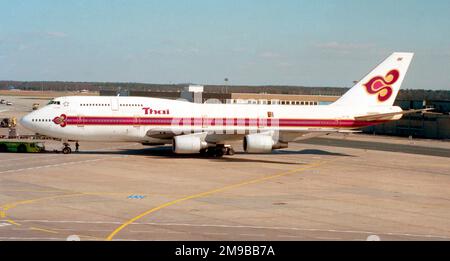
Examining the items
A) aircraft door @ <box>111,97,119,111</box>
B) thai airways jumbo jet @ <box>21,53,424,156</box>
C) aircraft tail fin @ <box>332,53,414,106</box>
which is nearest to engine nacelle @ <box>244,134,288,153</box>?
thai airways jumbo jet @ <box>21,53,424,156</box>

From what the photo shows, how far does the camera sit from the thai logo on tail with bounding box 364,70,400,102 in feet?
208

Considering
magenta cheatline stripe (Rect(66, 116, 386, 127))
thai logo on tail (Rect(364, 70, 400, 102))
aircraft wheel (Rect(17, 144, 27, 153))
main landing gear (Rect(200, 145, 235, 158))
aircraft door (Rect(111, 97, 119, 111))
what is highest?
thai logo on tail (Rect(364, 70, 400, 102))

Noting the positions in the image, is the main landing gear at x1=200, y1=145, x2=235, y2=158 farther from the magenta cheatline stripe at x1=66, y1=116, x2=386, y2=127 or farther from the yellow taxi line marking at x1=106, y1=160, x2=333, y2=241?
the yellow taxi line marking at x1=106, y1=160, x2=333, y2=241

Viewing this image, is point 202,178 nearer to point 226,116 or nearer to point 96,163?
point 96,163

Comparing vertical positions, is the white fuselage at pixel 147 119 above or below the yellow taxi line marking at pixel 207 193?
above

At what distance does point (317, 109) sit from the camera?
204 ft

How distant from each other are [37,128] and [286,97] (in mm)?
81681

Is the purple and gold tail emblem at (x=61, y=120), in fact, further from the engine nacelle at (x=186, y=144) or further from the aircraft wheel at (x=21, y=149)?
the engine nacelle at (x=186, y=144)

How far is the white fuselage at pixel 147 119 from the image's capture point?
5666 centimetres

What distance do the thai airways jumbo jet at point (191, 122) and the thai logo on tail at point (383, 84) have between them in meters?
0.76

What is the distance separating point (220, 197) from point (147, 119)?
920 inches

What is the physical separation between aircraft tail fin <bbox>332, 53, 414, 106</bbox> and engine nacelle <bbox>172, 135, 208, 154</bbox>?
1754 cm

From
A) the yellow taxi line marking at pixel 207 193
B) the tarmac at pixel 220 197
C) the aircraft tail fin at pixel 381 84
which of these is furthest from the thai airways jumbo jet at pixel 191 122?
the yellow taxi line marking at pixel 207 193

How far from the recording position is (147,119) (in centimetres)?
5772
